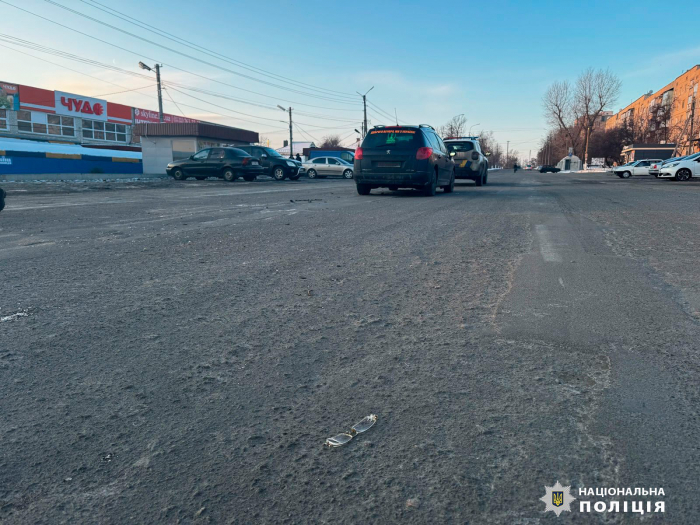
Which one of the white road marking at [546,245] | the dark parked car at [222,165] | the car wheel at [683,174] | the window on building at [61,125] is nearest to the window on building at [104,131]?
the window on building at [61,125]

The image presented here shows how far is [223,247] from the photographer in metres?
5.69

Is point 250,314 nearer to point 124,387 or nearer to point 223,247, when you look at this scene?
point 124,387

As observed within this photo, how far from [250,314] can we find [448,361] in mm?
1347

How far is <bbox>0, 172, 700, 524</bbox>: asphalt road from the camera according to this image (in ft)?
5.15

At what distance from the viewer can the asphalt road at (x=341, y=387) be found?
1569 mm

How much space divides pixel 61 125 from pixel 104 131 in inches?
204

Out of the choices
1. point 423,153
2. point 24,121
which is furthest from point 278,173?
point 24,121

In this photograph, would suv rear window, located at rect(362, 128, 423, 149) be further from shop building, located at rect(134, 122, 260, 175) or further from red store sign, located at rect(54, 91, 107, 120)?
red store sign, located at rect(54, 91, 107, 120)

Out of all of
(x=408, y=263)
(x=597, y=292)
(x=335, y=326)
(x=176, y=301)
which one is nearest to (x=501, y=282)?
(x=597, y=292)

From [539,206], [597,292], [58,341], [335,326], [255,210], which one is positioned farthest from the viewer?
[539,206]

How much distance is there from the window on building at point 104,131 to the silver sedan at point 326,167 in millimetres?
27191

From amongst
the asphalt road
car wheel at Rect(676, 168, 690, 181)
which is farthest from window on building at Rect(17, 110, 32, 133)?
car wheel at Rect(676, 168, 690, 181)

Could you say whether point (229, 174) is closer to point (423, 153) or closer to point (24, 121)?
point (423, 153)

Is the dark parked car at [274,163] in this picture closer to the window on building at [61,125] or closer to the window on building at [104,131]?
the window on building at [61,125]
